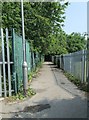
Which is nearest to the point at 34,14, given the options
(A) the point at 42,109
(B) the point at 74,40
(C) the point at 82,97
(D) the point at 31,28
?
(D) the point at 31,28

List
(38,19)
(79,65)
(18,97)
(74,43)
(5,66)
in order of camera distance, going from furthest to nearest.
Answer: (74,43) → (38,19) → (79,65) → (5,66) → (18,97)

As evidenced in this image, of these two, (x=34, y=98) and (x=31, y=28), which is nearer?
(x=34, y=98)

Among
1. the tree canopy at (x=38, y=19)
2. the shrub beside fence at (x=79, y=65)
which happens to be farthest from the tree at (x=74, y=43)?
the shrub beside fence at (x=79, y=65)

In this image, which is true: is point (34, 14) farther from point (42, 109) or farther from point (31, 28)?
point (42, 109)

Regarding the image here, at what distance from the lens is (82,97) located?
9.54 m

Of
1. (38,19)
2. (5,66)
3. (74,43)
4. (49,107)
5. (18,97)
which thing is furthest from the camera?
(74,43)

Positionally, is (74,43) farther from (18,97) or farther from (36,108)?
(36,108)

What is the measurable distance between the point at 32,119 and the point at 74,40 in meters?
65.4

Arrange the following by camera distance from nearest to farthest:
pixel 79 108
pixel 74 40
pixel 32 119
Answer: pixel 32 119
pixel 79 108
pixel 74 40

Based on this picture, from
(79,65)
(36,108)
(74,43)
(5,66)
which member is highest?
(74,43)

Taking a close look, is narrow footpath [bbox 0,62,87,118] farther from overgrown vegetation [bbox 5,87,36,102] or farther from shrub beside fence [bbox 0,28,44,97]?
shrub beside fence [bbox 0,28,44,97]

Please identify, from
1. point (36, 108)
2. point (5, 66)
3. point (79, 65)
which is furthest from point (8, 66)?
point (79, 65)

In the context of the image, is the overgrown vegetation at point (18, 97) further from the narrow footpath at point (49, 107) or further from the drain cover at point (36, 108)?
the drain cover at point (36, 108)

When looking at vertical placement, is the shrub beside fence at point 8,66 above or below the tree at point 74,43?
below
